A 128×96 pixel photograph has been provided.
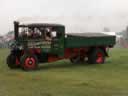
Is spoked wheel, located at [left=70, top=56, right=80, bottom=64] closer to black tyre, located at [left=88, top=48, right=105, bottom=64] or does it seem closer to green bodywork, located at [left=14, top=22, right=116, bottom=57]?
black tyre, located at [left=88, top=48, right=105, bottom=64]

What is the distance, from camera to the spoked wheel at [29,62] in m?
16.6

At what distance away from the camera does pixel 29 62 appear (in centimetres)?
1666

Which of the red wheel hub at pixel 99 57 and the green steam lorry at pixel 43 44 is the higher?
the green steam lorry at pixel 43 44

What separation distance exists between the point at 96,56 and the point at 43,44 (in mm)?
3308

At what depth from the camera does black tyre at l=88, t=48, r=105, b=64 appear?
1912cm

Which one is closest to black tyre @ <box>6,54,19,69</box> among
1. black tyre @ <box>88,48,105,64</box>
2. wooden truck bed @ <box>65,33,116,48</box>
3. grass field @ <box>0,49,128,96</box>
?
grass field @ <box>0,49,128,96</box>

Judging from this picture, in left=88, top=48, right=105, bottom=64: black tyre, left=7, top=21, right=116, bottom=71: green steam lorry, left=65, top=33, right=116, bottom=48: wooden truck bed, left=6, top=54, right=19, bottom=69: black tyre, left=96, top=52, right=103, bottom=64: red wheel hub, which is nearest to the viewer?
left=7, top=21, right=116, bottom=71: green steam lorry

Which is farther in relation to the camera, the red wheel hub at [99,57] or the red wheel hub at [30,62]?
the red wheel hub at [99,57]

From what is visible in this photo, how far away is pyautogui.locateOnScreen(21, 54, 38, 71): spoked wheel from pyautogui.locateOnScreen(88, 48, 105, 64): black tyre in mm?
3373

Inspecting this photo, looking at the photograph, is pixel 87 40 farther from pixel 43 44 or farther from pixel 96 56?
pixel 43 44

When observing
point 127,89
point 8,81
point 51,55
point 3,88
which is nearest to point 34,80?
point 8,81

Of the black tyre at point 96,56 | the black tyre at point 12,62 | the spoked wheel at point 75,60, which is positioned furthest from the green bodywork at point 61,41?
the spoked wheel at point 75,60

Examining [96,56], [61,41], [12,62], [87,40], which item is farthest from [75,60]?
[12,62]

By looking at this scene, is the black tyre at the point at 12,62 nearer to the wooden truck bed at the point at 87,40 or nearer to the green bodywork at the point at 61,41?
the green bodywork at the point at 61,41
